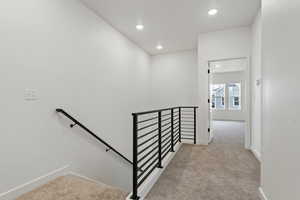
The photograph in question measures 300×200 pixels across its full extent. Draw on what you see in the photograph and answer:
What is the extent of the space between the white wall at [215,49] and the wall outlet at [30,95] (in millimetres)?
3368

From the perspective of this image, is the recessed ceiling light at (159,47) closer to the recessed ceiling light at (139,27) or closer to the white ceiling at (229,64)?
the recessed ceiling light at (139,27)

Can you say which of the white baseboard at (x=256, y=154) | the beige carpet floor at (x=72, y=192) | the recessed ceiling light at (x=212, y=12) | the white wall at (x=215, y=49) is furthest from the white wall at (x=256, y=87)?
the beige carpet floor at (x=72, y=192)

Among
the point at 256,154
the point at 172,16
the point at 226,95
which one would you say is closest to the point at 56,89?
the point at 172,16

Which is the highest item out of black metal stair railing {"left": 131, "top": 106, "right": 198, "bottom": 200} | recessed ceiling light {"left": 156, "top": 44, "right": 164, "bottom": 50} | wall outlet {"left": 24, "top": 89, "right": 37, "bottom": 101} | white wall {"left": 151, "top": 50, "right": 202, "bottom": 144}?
recessed ceiling light {"left": 156, "top": 44, "right": 164, "bottom": 50}

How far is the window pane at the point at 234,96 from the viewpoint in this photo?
27.6ft

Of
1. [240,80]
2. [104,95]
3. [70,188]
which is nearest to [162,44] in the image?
[104,95]

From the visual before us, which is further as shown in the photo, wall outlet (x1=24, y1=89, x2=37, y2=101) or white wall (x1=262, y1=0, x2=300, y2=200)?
wall outlet (x1=24, y1=89, x2=37, y2=101)

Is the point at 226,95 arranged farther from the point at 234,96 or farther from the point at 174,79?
the point at 174,79

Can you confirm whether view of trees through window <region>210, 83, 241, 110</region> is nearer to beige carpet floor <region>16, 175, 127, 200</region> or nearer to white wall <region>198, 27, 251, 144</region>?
white wall <region>198, 27, 251, 144</region>

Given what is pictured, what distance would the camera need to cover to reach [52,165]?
6.64ft

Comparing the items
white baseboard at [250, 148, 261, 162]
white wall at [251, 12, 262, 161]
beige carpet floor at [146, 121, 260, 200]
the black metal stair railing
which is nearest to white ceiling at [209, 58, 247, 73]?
white wall at [251, 12, 262, 161]

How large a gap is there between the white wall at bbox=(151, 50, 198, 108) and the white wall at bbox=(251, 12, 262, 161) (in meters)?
1.80

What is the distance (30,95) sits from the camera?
182 centimetres

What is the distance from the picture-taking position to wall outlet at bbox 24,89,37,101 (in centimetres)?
178
